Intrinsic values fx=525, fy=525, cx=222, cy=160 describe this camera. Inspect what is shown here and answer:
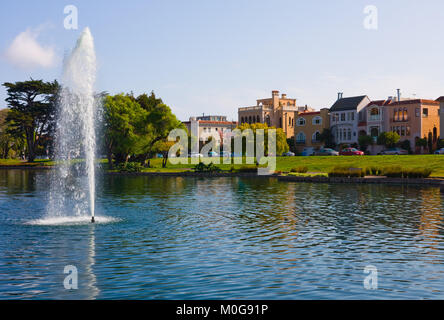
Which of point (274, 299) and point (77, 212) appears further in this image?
point (77, 212)

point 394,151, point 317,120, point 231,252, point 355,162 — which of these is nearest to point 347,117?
point 317,120

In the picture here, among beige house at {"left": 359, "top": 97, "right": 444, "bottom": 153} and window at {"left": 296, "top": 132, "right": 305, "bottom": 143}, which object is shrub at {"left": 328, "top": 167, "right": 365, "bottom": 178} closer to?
beige house at {"left": 359, "top": 97, "right": 444, "bottom": 153}

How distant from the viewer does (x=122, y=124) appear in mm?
83938

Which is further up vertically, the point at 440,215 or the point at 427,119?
the point at 427,119

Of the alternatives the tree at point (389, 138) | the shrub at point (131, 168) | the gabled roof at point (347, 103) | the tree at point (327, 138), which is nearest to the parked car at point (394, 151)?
the tree at point (389, 138)

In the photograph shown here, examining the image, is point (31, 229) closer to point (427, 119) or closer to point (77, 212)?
point (77, 212)

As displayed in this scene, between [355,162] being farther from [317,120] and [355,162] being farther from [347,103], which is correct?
[317,120]

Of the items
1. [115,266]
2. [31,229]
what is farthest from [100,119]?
[115,266]

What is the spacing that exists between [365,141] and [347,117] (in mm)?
12221

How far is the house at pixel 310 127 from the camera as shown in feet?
399

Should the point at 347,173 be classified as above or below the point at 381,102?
below

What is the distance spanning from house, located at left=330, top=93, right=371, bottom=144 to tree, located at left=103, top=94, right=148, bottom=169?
49.7 metres

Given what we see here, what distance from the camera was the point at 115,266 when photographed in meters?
15.6

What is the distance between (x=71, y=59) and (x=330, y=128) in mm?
97596
